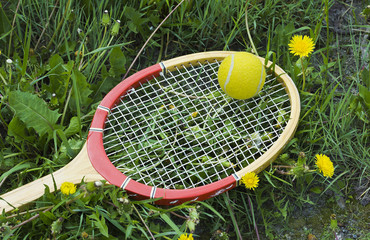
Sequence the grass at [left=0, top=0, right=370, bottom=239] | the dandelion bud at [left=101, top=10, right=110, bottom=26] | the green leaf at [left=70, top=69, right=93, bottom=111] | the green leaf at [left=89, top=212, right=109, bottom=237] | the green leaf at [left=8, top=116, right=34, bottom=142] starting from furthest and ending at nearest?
the dandelion bud at [left=101, top=10, right=110, bottom=26] → the green leaf at [left=70, top=69, right=93, bottom=111] → the green leaf at [left=8, top=116, right=34, bottom=142] → the grass at [left=0, top=0, right=370, bottom=239] → the green leaf at [left=89, top=212, right=109, bottom=237]

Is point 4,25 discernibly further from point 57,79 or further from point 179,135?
point 179,135

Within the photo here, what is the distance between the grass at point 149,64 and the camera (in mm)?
1866

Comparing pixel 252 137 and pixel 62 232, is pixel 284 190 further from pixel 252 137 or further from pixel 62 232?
pixel 62 232

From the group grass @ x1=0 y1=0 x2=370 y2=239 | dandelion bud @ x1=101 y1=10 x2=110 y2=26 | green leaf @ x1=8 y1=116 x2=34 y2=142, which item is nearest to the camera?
grass @ x1=0 y1=0 x2=370 y2=239

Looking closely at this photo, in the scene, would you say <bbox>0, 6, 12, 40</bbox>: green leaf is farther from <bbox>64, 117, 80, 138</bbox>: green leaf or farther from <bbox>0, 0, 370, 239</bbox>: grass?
<bbox>64, 117, 80, 138</bbox>: green leaf

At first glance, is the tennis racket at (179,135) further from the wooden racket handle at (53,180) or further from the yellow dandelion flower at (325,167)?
the yellow dandelion flower at (325,167)

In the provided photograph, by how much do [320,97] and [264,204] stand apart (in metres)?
0.60

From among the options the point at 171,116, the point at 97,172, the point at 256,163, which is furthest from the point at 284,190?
the point at 97,172

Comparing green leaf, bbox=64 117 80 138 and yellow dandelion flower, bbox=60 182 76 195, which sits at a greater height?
yellow dandelion flower, bbox=60 182 76 195

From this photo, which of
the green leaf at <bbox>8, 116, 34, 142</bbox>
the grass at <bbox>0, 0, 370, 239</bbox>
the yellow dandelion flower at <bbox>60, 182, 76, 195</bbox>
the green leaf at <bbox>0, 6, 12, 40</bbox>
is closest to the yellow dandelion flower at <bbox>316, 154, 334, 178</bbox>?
the grass at <bbox>0, 0, 370, 239</bbox>

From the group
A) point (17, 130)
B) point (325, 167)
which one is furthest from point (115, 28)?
point (325, 167)

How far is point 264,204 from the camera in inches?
83.3

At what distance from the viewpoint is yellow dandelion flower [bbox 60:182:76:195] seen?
1731 millimetres

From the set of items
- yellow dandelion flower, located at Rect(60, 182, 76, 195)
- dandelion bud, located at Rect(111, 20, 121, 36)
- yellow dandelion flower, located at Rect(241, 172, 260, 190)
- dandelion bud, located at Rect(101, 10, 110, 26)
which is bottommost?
yellow dandelion flower, located at Rect(241, 172, 260, 190)
